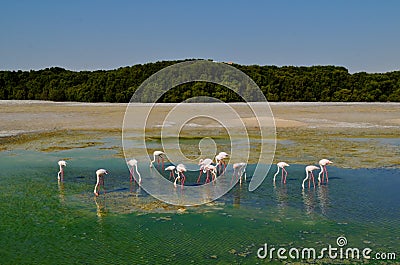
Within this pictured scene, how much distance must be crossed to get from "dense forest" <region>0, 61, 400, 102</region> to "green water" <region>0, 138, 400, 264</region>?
6229cm

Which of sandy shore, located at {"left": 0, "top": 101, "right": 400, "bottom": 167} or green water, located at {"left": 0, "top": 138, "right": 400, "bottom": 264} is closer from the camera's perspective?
green water, located at {"left": 0, "top": 138, "right": 400, "bottom": 264}

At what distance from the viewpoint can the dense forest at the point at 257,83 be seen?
255 ft

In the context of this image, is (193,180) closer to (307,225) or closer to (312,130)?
(307,225)

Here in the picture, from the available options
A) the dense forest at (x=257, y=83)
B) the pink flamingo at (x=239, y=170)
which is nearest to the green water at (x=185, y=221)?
the pink flamingo at (x=239, y=170)

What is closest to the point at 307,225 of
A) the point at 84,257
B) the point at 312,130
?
the point at 84,257

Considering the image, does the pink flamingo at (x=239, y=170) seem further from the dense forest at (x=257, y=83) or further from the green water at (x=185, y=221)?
the dense forest at (x=257, y=83)

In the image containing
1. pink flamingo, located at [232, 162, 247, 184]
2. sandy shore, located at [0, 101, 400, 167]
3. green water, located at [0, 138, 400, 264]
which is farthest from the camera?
sandy shore, located at [0, 101, 400, 167]

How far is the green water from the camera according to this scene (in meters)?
8.53

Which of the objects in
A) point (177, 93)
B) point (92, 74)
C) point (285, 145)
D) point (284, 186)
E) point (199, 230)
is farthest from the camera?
point (92, 74)

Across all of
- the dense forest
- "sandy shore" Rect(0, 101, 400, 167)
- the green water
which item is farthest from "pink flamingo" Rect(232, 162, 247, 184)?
the dense forest

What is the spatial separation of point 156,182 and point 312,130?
63.0 feet

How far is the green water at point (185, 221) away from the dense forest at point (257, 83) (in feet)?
204

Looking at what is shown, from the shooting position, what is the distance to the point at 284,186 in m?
13.4

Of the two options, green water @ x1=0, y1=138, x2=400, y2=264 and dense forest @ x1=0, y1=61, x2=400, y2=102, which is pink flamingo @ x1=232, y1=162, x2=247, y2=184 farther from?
dense forest @ x1=0, y1=61, x2=400, y2=102
